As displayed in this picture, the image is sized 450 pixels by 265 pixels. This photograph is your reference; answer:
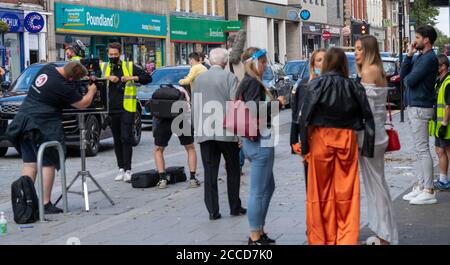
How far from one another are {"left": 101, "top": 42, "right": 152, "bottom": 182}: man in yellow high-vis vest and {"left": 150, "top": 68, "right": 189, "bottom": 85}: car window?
9779mm

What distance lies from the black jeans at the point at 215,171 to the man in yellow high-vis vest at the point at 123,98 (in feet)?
11.3

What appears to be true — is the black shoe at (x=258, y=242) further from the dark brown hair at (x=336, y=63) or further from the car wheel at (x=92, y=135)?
the car wheel at (x=92, y=135)

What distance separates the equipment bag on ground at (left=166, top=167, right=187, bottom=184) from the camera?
42.0ft

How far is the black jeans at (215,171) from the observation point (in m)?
9.63

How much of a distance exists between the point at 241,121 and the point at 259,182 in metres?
0.57

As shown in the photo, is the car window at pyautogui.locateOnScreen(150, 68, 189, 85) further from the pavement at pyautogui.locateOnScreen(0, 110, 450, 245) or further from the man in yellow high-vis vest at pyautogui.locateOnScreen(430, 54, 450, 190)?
the man in yellow high-vis vest at pyautogui.locateOnScreen(430, 54, 450, 190)

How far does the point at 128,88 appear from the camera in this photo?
42.9 feet

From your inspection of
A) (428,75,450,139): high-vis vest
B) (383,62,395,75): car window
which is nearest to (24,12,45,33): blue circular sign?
(383,62,395,75): car window

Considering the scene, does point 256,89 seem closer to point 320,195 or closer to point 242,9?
point 320,195

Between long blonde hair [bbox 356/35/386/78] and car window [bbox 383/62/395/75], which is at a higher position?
car window [bbox 383/62/395/75]

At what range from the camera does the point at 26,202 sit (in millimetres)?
9805

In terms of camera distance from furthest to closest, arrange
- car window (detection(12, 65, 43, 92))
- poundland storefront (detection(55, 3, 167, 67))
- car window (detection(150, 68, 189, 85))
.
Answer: poundland storefront (detection(55, 3, 167, 67)), car window (detection(150, 68, 189, 85)), car window (detection(12, 65, 43, 92))

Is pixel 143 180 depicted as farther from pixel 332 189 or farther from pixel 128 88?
pixel 332 189
